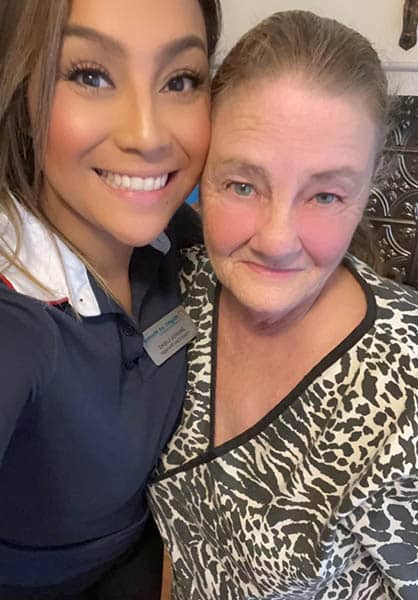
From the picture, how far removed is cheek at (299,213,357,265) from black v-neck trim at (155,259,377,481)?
0.29 feet

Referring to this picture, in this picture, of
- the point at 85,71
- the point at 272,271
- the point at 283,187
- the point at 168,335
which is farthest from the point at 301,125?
the point at 168,335

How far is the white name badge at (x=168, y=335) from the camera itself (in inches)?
42.8

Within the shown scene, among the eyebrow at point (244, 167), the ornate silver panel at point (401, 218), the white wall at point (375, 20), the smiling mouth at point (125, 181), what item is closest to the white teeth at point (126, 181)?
the smiling mouth at point (125, 181)

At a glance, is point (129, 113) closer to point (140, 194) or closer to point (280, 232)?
point (140, 194)

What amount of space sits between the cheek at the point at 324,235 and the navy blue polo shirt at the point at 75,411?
0.30 metres

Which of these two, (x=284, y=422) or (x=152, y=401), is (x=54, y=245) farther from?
(x=284, y=422)

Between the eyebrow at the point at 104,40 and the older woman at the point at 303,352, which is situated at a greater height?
the eyebrow at the point at 104,40

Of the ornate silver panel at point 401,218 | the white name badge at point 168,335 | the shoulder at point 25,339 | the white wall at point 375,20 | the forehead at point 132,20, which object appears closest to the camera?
the shoulder at point 25,339

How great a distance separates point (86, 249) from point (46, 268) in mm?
146

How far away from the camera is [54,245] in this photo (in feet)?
3.28

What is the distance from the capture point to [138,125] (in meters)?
0.92

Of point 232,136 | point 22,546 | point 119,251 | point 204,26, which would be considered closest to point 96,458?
point 22,546

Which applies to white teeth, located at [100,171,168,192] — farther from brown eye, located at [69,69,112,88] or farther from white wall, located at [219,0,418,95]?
white wall, located at [219,0,418,95]

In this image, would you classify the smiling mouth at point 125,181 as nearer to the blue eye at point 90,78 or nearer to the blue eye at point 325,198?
the blue eye at point 90,78
